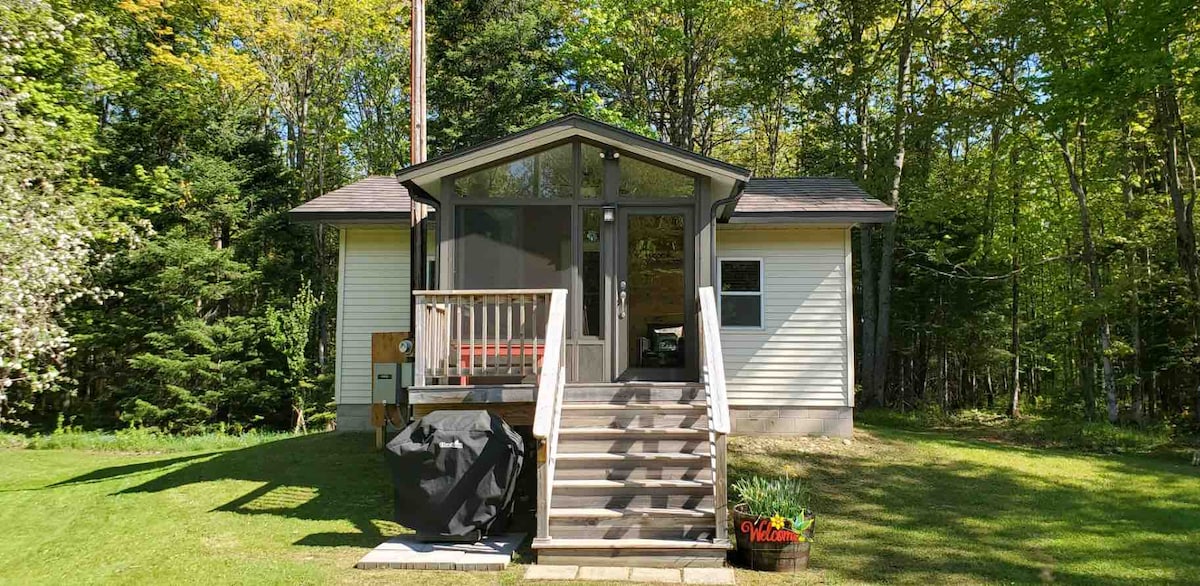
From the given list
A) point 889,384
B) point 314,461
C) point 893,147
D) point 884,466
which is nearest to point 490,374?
point 314,461

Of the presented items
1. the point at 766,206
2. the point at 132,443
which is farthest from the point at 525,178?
the point at 132,443

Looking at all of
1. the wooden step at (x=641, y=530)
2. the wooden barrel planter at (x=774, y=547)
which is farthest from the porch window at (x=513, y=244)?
the wooden barrel planter at (x=774, y=547)

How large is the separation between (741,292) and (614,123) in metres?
8.51

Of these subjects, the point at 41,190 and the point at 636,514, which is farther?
the point at 41,190

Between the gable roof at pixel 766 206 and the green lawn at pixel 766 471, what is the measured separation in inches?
126

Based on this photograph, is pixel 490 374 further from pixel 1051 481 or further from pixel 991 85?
pixel 991 85

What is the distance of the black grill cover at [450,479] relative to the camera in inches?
231

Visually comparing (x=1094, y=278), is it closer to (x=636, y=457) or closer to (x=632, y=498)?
(x=636, y=457)

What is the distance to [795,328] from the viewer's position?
1078 centimetres

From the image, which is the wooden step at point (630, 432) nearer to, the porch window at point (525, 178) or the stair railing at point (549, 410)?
the stair railing at point (549, 410)

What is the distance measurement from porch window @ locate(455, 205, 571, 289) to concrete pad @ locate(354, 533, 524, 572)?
3018 mm

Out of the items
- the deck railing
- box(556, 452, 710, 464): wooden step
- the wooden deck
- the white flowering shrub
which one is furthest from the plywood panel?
the white flowering shrub

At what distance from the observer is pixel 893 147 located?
16656mm

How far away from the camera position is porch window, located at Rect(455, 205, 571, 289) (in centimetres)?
822
